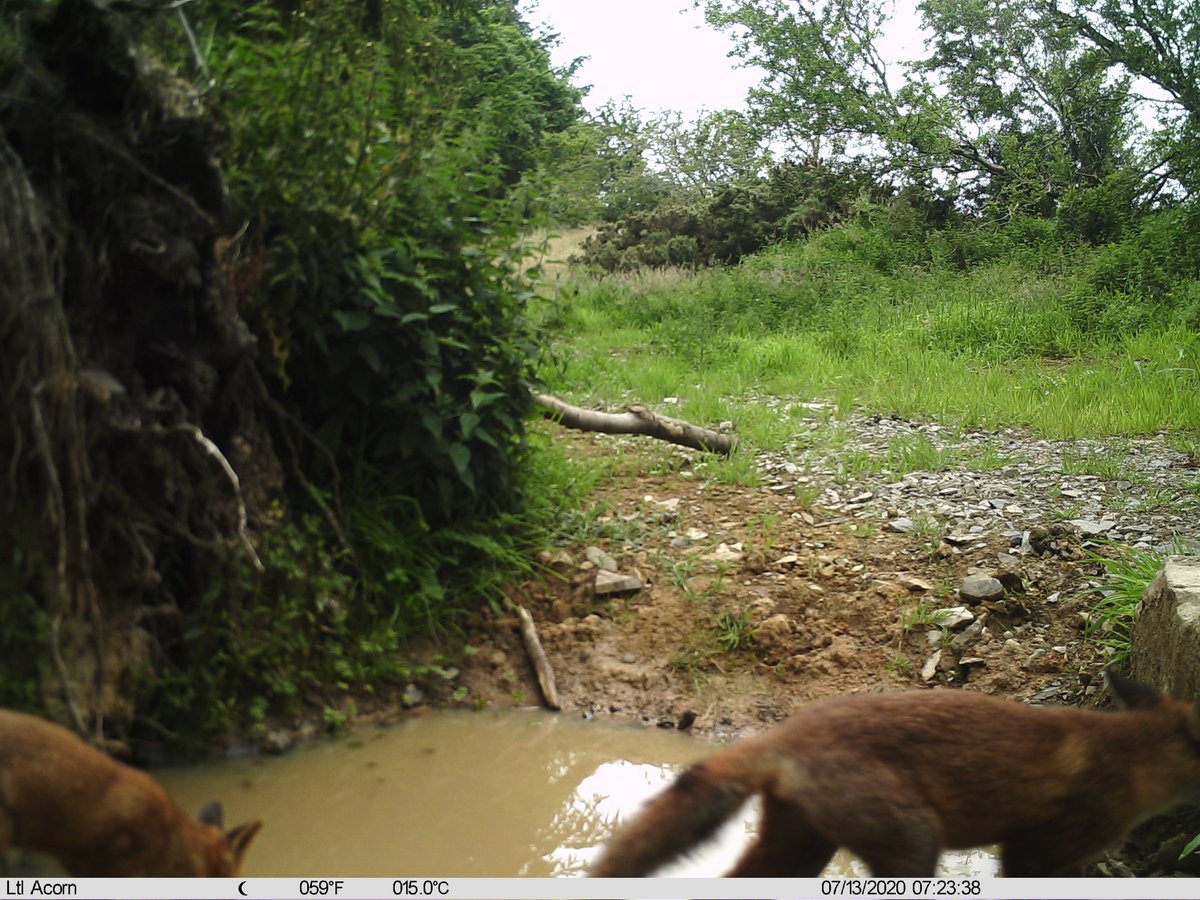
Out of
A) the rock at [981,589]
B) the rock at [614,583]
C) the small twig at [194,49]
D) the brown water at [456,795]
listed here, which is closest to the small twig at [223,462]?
the brown water at [456,795]

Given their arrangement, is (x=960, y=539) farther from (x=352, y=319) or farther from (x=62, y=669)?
(x=62, y=669)

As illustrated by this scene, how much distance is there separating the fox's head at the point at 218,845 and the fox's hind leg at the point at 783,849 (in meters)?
1.50

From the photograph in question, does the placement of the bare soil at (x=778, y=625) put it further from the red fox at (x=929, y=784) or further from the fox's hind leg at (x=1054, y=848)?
the fox's hind leg at (x=1054, y=848)

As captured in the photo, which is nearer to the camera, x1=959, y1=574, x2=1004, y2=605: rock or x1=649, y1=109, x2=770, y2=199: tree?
x1=959, y1=574, x2=1004, y2=605: rock

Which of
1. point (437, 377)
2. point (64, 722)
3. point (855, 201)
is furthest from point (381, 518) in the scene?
point (855, 201)

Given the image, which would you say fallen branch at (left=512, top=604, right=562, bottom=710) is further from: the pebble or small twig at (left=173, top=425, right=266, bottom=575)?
the pebble

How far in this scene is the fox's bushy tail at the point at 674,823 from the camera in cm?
279

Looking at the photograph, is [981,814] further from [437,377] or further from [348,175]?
[348,175]

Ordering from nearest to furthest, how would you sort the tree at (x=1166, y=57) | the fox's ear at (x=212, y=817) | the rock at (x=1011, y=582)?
the fox's ear at (x=212, y=817) < the rock at (x=1011, y=582) < the tree at (x=1166, y=57)

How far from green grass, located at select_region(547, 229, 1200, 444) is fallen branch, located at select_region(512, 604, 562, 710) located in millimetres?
1813

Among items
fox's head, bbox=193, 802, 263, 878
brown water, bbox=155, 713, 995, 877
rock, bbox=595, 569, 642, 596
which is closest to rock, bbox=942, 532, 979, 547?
rock, bbox=595, 569, 642, 596

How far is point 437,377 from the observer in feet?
18.3

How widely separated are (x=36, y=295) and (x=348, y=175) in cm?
206

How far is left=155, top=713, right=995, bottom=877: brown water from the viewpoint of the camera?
395cm
